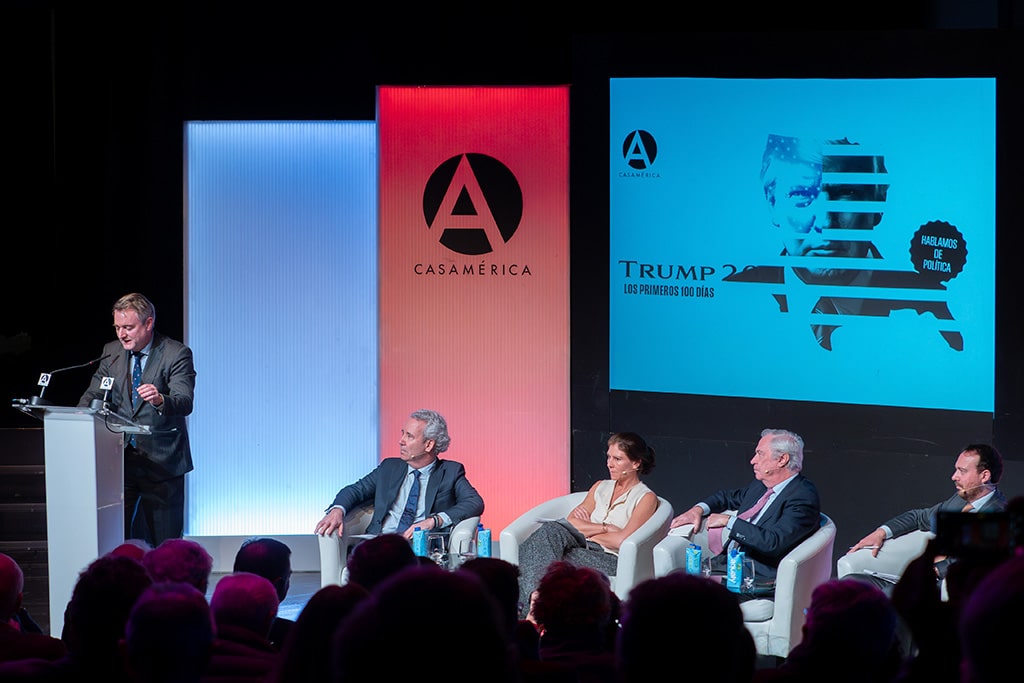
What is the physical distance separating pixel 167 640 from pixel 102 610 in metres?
0.44

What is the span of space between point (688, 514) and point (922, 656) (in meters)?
4.09

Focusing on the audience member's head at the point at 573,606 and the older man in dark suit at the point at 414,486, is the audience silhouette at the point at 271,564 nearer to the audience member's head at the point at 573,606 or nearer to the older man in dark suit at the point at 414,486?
the audience member's head at the point at 573,606

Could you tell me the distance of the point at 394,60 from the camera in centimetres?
755

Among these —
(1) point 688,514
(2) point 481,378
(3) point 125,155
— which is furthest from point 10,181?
(1) point 688,514

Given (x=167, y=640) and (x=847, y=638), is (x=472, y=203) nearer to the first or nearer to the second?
(x=847, y=638)

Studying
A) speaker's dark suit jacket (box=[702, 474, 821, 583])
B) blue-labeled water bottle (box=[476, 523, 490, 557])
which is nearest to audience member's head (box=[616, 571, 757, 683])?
speaker's dark suit jacket (box=[702, 474, 821, 583])

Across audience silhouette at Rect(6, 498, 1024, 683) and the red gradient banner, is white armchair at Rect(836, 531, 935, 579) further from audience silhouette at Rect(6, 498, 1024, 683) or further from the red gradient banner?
audience silhouette at Rect(6, 498, 1024, 683)

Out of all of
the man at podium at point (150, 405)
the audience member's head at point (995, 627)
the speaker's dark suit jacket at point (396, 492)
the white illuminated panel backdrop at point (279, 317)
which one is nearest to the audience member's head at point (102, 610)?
the audience member's head at point (995, 627)

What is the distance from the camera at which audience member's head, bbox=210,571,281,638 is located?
2.74m

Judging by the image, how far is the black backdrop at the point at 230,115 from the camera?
7.14 metres

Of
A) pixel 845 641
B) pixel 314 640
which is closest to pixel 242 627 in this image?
pixel 314 640

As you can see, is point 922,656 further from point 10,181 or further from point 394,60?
point 10,181

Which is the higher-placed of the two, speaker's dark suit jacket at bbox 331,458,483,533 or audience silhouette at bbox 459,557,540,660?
audience silhouette at bbox 459,557,540,660

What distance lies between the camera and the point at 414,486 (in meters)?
6.36
